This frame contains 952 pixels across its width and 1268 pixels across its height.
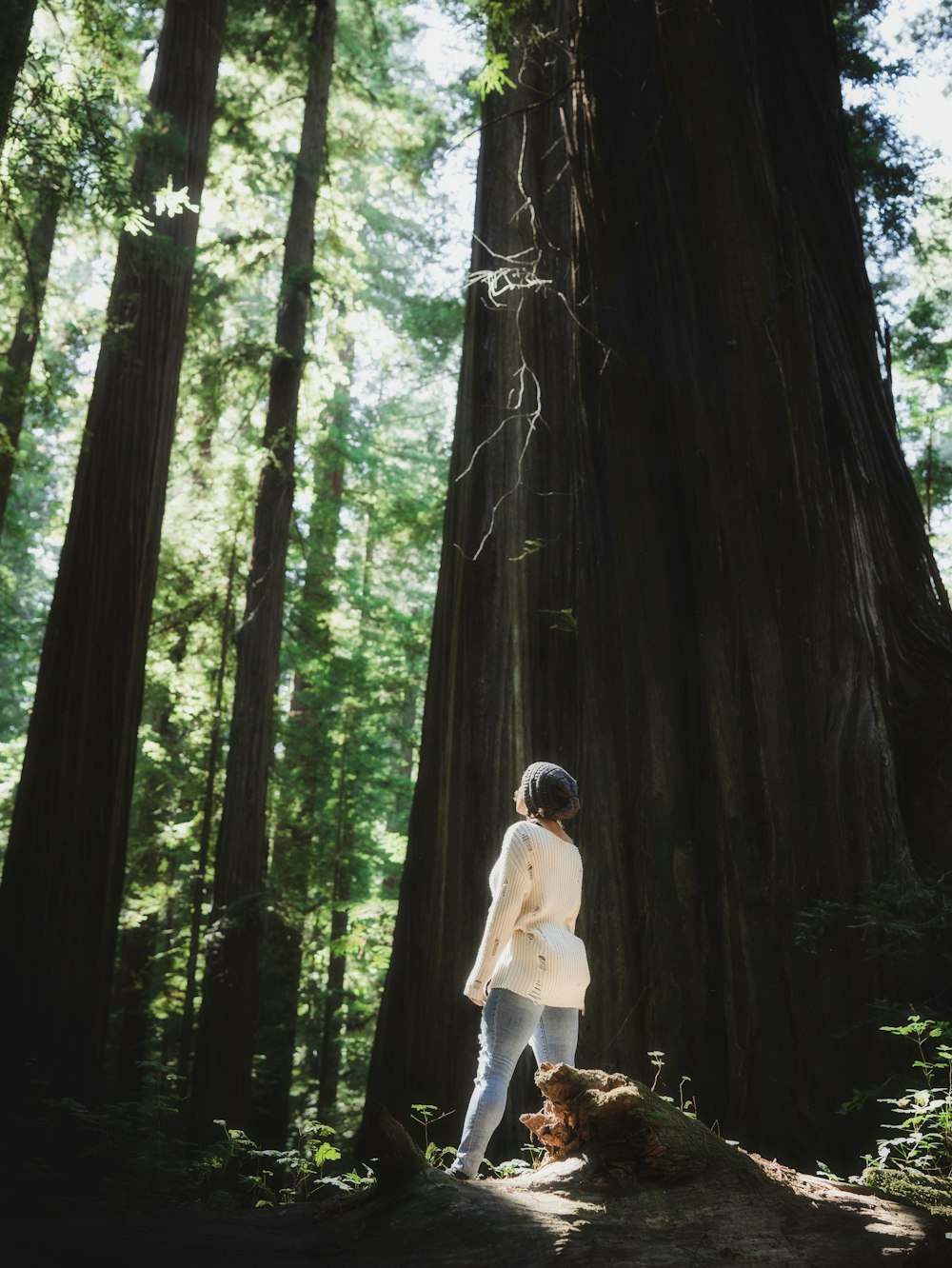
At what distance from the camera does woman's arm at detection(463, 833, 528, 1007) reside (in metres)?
3.78

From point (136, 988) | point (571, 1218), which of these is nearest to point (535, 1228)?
point (571, 1218)

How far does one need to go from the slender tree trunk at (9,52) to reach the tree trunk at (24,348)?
1.08 meters

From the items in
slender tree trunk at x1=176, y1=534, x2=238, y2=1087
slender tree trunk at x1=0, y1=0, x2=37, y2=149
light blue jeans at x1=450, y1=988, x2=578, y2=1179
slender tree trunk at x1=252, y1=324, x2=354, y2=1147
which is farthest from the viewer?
slender tree trunk at x1=252, y1=324, x2=354, y2=1147

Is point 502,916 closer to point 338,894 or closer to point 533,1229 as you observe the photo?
point 533,1229

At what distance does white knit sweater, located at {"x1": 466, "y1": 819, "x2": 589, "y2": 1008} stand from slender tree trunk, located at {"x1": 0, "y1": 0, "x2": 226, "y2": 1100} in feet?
13.1

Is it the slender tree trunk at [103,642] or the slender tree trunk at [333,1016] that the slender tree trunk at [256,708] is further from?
the slender tree trunk at [333,1016]

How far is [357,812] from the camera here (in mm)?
15547

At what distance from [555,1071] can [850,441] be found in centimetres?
386

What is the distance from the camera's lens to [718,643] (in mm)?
5395

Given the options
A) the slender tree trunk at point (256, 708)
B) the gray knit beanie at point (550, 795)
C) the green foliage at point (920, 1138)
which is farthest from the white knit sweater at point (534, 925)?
the slender tree trunk at point (256, 708)

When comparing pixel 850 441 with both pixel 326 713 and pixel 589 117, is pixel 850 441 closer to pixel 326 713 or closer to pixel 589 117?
pixel 589 117

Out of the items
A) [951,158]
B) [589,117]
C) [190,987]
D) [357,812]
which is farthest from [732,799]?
[357,812]

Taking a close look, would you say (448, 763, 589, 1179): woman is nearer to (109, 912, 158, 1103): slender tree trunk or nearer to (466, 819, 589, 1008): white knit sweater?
(466, 819, 589, 1008): white knit sweater

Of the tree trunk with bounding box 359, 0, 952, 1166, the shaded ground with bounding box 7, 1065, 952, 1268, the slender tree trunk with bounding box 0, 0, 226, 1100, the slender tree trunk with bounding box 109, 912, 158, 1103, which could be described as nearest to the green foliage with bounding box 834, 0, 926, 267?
the tree trunk with bounding box 359, 0, 952, 1166
